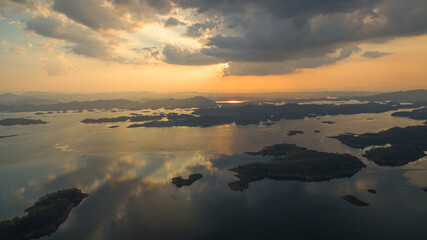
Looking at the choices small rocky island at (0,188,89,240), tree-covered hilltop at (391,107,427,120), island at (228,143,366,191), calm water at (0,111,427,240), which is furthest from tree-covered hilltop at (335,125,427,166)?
small rocky island at (0,188,89,240)

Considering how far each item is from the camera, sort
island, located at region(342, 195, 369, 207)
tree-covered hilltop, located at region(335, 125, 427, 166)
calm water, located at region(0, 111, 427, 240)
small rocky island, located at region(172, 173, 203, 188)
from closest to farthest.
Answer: calm water, located at region(0, 111, 427, 240), island, located at region(342, 195, 369, 207), small rocky island, located at region(172, 173, 203, 188), tree-covered hilltop, located at region(335, 125, 427, 166)

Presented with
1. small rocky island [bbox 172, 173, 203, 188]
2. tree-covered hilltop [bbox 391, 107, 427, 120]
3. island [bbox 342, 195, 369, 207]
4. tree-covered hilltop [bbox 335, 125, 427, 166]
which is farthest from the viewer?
tree-covered hilltop [bbox 391, 107, 427, 120]

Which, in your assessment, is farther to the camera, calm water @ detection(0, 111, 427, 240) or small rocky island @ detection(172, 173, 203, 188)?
small rocky island @ detection(172, 173, 203, 188)

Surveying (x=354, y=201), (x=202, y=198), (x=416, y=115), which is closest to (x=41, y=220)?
(x=202, y=198)

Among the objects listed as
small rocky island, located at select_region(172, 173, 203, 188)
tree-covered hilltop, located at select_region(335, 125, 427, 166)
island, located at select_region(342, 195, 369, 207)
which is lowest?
island, located at select_region(342, 195, 369, 207)

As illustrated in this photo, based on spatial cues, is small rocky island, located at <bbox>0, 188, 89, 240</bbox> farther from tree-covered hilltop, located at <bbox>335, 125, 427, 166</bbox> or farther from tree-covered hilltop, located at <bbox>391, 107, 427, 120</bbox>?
tree-covered hilltop, located at <bbox>391, 107, 427, 120</bbox>

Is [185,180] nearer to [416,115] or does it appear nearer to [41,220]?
[41,220]

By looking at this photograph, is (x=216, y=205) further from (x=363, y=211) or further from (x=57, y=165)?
(x=57, y=165)
